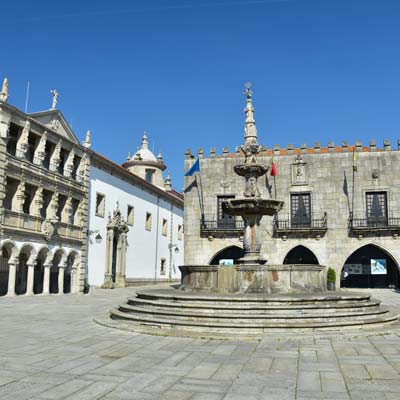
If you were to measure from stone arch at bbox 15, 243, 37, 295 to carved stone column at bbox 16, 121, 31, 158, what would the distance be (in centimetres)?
475

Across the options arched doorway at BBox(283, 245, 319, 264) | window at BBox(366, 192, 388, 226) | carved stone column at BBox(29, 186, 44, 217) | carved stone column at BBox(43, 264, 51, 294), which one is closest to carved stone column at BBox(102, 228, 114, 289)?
carved stone column at BBox(43, 264, 51, 294)

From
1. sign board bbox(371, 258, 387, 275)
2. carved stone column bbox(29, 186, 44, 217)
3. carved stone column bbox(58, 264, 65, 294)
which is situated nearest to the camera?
carved stone column bbox(29, 186, 44, 217)

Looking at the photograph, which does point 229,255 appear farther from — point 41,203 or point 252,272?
point 252,272

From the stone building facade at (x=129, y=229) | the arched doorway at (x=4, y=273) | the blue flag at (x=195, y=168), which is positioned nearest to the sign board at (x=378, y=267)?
the blue flag at (x=195, y=168)

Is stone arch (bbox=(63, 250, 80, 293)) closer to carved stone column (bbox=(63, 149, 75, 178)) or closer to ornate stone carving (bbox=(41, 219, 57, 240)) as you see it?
ornate stone carving (bbox=(41, 219, 57, 240))

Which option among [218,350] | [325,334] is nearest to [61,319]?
[218,350]

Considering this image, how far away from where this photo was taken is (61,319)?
13.2 metres

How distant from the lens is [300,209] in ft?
98.3

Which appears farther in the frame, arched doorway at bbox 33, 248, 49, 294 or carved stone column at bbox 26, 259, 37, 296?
arched doorway at bbox 33, 248, 49, 294

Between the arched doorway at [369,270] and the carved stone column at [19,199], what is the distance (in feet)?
66.3

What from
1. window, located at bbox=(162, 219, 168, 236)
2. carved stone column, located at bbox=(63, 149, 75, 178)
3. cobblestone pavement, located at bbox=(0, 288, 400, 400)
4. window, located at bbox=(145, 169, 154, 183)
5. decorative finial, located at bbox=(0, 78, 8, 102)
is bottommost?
cobblestone pavement, located at bbox=(0, 288, 400, 400)

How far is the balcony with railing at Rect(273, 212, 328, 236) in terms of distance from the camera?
A: 29172mm

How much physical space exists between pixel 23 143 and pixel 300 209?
55.9ft

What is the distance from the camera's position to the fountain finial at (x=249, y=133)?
16406mm
